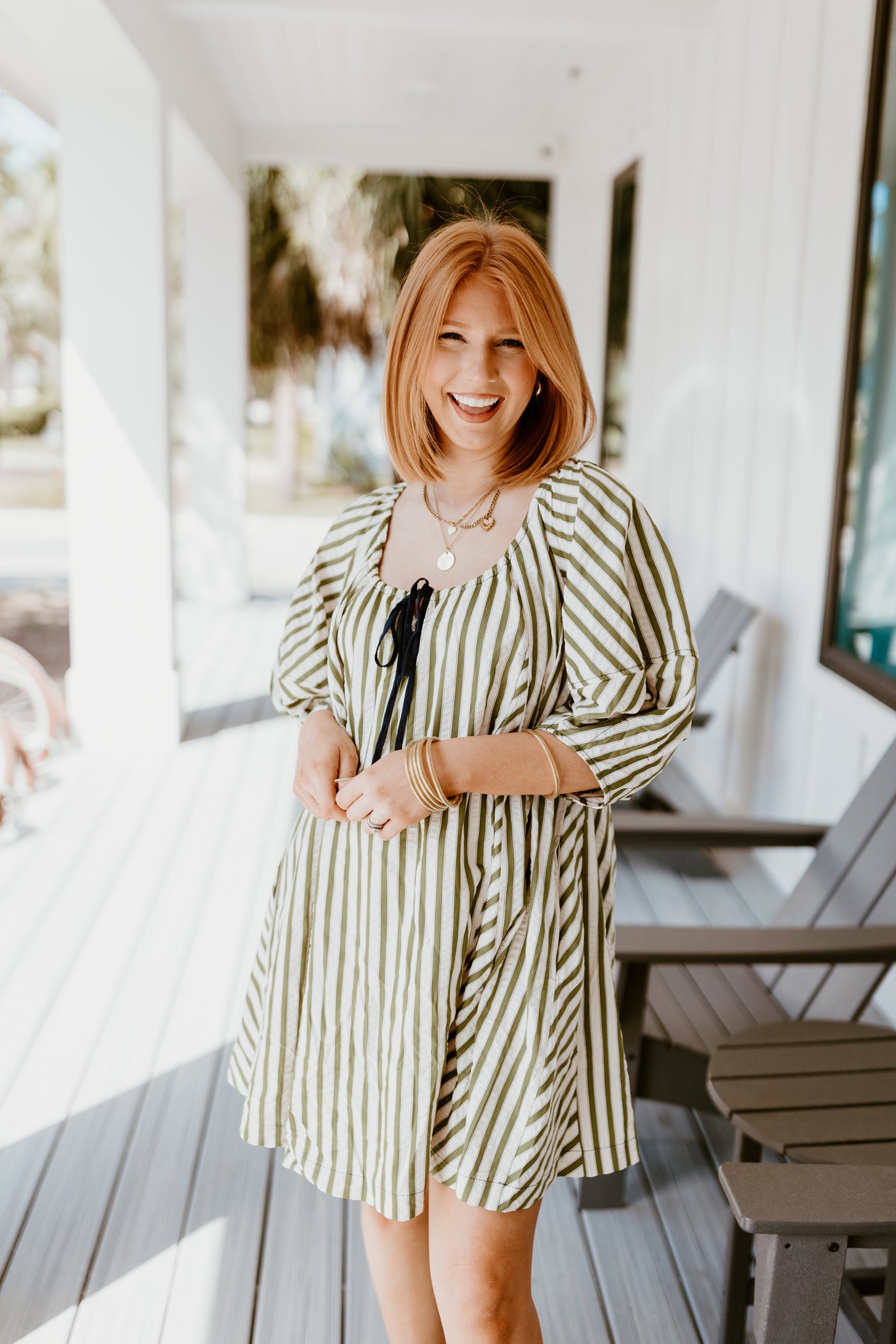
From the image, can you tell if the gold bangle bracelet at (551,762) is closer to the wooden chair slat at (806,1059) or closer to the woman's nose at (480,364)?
the woman's nose at (480,364)

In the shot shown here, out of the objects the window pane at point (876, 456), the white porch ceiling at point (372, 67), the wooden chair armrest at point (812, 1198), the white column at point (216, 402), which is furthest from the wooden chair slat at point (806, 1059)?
the white column at point (216, 402)

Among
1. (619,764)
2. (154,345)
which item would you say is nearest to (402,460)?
(619,764)

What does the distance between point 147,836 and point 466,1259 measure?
3204mm

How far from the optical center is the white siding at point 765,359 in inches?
146

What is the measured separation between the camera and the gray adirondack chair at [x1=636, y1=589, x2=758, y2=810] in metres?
4.26

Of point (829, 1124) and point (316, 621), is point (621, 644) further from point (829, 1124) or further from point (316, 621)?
point (829, 1124)

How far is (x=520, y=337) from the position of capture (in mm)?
1427

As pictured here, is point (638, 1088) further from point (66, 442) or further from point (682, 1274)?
point (66, 442)

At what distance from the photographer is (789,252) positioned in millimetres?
4133

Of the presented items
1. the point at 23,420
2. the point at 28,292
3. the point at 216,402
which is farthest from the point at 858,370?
the point at 23,420

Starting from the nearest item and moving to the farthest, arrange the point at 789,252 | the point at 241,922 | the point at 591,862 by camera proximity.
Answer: the point at 591,862 → the point at 241,922 → the point at 789,252

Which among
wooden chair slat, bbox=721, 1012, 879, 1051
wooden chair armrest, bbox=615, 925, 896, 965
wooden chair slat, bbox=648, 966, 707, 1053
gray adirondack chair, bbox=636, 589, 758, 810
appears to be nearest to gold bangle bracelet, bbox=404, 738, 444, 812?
wooden chair armrest, bbox=615, 925, 896, 965

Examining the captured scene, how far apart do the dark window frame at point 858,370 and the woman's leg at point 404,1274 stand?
2.09 m

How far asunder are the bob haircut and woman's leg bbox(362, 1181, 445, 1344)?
3.17 ft
